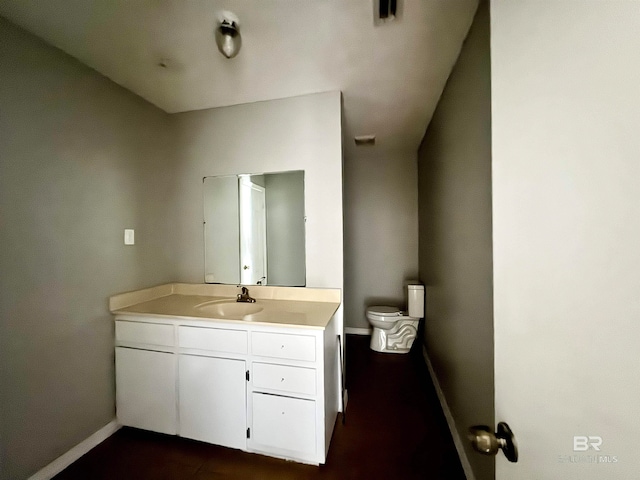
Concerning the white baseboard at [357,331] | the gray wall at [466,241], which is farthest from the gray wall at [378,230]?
the gray wall at [466,241]

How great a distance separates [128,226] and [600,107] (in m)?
2.38

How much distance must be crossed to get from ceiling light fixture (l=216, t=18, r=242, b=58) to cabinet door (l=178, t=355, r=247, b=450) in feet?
5.62

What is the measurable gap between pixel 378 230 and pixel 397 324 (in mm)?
1254

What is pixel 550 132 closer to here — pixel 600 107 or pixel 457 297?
pixel 600 107

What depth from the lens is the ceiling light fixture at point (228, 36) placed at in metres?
1.26

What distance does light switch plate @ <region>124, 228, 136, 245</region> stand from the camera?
182 cm

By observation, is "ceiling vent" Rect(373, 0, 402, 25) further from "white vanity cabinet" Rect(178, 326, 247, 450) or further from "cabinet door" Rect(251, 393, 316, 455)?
"cabinet door" Rect(251, 393, 316, 455)

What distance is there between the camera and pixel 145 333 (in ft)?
5.32

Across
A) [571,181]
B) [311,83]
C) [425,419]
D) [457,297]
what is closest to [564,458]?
[571,181]

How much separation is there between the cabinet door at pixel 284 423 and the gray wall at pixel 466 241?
33.1 inches

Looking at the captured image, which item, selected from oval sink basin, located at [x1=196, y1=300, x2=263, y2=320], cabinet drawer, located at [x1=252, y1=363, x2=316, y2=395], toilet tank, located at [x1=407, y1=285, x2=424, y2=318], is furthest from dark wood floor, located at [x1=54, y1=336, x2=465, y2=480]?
toilet tank, located at [x1=407, y1=285, x2=424, y2=318]

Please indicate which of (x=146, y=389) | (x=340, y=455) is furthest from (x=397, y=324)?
(x=146, y=389)

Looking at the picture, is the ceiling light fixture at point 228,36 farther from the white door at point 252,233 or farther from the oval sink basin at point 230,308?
the oval sink basin at point 230,308

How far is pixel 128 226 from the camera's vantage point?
1.84m
